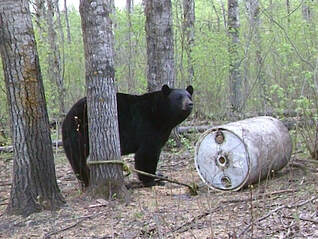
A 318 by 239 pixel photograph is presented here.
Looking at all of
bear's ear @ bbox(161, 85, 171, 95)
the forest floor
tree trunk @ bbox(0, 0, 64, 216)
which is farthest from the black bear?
tree trunk @ bbox(0, 0, 64, 216)

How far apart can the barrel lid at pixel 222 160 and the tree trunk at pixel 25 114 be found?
218cm

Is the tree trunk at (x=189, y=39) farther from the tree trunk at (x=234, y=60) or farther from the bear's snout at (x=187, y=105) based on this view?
the bear's snout at (x=187, y=105)

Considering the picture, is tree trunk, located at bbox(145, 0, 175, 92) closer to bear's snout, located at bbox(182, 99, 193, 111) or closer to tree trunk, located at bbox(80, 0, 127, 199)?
bear's snout, located at bbox(182, 99, 193, 111)

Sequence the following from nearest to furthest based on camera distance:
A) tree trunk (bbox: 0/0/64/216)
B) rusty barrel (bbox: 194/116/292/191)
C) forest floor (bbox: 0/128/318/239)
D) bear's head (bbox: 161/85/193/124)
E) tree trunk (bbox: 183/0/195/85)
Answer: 1. forest floor (bbox: 0/128/318/239)
2. tree trunk (bbox: 0/0/64/216)
3. rusty barrel (bbox: 194/116/292/191)
4. bear's head (bbox: 161/85/193/124)
5. tree trunk (bbox: 183/0/195/85)

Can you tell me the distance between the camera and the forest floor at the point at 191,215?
15.0 ft

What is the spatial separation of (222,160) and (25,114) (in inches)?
109

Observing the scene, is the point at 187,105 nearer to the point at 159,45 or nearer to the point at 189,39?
the point at 159,45

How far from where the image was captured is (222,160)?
654cm

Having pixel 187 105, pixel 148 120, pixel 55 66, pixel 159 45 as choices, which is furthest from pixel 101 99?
pixel 55 66

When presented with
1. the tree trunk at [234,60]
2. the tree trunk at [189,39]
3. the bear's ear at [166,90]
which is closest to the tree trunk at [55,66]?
the tree trunk at [189,39]

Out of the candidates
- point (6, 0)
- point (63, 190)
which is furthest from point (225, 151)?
point (6, 0)

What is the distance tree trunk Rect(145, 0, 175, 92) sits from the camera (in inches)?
380

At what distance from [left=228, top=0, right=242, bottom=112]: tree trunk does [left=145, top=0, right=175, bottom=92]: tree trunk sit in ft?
11.3

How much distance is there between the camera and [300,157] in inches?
304
